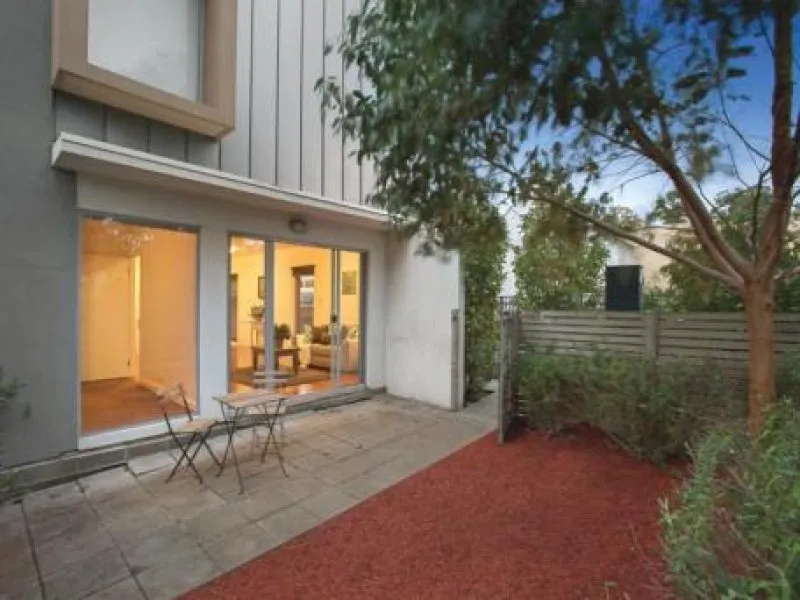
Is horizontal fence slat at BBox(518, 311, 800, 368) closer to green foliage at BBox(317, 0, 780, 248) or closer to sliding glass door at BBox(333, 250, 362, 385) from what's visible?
green foliage at BBox(317, 0, 780, 248)

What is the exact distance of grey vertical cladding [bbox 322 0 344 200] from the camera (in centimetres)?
658

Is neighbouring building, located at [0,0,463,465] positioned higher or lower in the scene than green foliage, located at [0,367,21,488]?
higher

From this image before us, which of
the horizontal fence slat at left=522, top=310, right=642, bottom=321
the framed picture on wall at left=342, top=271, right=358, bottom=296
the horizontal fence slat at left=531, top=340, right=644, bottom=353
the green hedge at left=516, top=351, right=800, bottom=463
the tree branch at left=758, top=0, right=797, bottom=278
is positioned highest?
the tree branch at left=758, top=0, right=797, bottom=278

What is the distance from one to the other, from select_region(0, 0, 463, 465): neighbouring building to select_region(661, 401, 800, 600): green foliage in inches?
110

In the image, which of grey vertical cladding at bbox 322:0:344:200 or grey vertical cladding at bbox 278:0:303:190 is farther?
grey vertical cladding at bbox 322:0:344:200

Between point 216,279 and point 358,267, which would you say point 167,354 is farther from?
point 358,267

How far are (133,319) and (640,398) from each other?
561cm

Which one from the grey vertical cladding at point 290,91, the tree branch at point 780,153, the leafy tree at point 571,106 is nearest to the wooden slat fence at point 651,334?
the leafy tree at point 571,106

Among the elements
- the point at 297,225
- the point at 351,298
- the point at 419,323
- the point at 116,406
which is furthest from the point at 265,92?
the point at 116,406

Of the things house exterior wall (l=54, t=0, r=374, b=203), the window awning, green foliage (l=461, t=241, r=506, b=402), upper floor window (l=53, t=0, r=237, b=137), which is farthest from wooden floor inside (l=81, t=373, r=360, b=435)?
green foliage (l=461, t=241, r=506, b=402)

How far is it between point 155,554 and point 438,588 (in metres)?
1.87

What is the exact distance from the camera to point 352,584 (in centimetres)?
262

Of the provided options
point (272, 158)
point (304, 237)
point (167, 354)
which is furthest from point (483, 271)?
point (167, 354)

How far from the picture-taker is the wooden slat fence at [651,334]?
4160 millimetres
